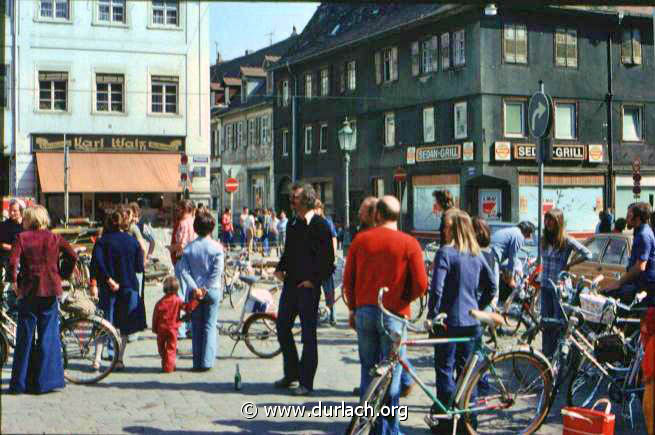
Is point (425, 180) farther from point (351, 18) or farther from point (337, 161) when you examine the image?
point (351, 18)

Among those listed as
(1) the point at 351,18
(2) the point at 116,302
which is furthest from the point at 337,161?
(2) the point at 116,302

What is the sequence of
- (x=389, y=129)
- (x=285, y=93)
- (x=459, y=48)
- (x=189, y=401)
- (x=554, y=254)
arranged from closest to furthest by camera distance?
1. (x=189, y=401)
2. (x=554, y=254)
3. (x=459, y=48)
4. (x=389, y=129)
5. (x=285, y=93)

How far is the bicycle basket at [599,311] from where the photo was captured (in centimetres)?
717

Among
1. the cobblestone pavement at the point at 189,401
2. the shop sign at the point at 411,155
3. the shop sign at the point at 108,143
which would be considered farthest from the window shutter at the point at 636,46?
the cobblestone pavement at the point at 189,401

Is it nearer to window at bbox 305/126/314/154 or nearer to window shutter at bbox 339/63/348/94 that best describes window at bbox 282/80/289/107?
window at bbox 305/126/314/154

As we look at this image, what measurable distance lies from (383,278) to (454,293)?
814 millimetres

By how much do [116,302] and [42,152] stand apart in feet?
75.4

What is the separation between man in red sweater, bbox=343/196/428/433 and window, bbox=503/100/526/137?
1130 inches

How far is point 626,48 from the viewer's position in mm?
35562

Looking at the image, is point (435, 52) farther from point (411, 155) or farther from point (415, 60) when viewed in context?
Answer: point (411, 155)

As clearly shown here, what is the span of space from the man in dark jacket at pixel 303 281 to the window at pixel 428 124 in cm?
2879

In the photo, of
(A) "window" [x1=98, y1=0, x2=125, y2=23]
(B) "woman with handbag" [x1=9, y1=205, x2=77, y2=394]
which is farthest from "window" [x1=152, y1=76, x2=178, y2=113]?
(B) "woman with handbag" [x1=9, y1=205, x2=77, y2=394]

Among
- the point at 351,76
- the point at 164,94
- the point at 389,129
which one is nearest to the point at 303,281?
the point at 164,94

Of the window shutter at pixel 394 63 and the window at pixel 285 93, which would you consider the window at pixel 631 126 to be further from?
the window at pixel 285 93
